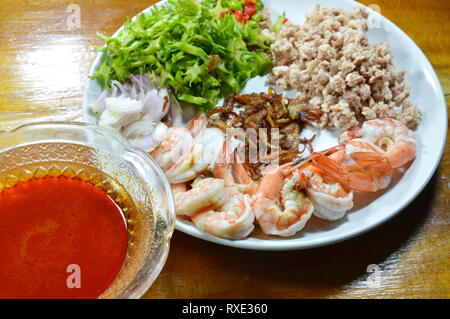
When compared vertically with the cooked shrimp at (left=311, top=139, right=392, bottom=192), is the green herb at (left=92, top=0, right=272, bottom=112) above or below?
above

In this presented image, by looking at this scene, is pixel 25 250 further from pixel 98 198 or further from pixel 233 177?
pixel 233 177

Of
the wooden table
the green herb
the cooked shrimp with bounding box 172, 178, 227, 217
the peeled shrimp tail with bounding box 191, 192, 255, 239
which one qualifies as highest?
the green herb

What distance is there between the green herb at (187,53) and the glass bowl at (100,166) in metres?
0.67

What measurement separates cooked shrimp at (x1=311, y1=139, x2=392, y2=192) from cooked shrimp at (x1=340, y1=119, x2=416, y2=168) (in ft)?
→ 0.19

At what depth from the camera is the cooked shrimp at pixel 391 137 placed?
2.44 meters

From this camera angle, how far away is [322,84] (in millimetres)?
2809

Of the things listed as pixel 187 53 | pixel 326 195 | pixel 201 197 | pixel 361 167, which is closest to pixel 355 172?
pixel 361 167

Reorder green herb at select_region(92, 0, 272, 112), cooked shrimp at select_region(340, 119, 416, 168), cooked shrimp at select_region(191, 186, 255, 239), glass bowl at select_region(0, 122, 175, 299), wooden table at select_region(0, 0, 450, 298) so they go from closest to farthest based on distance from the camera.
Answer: glass bowl at select_region(0, 122, 175, 299)
cooked shrimp at select_region(191, 186, 255, 239)
wooden table at select_region(0, 0, 450, 298)
cooked shrimp at select_region(340, 119, 416, 168)
green herb at select_region(92, 0, 272, 112)

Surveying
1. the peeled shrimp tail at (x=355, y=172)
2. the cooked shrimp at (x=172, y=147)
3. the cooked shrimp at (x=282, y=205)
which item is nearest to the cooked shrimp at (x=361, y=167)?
the peeled shrimp tail at (x=355, y=172)

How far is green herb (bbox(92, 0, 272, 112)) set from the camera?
9.05 ft

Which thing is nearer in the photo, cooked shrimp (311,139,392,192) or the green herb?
cooked shrimp (311,139,392,192)

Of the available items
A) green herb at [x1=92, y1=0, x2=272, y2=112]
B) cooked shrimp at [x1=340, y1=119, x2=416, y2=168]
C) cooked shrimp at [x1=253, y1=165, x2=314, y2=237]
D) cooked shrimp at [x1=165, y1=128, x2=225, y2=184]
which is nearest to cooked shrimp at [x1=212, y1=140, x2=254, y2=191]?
cooked shrimp at [x1=165, y1=128, x2=225, y2=184]

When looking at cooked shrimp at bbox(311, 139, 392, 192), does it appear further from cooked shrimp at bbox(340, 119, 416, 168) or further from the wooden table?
the wooden table

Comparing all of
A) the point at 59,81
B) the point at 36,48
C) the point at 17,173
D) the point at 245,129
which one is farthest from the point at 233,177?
the point at 36,48
